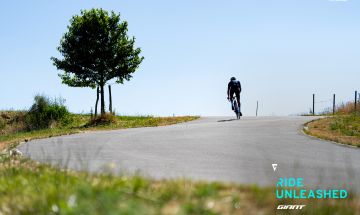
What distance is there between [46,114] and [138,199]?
107 feet

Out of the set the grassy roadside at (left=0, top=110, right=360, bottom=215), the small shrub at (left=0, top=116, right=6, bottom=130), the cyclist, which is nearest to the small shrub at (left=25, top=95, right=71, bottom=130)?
the small shrub at (left=0, top=116, right=6, bottom=130)

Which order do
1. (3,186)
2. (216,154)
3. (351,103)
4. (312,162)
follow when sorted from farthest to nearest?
(351,103), (216,154), (312,162), (3,186)

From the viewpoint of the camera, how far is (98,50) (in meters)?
41.6

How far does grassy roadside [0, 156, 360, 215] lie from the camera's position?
186 inches

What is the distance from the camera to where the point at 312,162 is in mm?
11078

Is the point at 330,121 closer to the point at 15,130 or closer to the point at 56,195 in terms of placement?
the point at 56,195

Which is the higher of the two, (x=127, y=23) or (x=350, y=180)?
(x=127, y=23)

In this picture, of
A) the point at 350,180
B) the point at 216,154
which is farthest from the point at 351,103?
the point at 350,180

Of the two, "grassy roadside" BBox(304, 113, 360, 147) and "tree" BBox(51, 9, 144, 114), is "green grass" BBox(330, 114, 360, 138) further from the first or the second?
"tree" BBox(51, 9, 144, 114)

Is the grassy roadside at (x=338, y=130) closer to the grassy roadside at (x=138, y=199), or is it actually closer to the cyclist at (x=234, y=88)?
the cyclist at (x=234, y=88)

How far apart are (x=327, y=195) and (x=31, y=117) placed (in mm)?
32279

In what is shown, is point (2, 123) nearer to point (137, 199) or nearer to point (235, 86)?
point (235, 86)

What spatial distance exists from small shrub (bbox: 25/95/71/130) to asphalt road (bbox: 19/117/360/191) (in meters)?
19.9

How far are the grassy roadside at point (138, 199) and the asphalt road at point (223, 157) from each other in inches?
29.2
